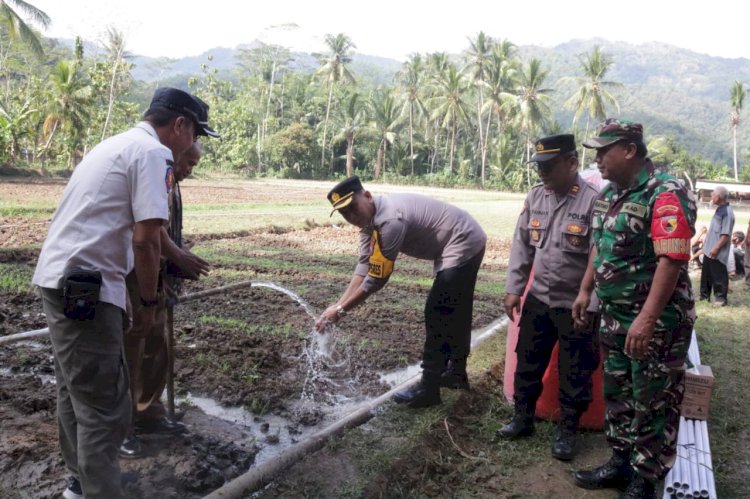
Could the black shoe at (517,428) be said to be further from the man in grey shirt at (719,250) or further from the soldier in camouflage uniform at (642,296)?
the man in grey shirt at (719,250)

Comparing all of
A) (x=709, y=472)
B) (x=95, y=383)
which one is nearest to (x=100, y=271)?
(x=95, y=383)

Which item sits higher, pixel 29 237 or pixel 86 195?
pixel 86 195

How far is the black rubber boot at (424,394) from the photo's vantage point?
14.7 feet

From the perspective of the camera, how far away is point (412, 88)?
56.4 metres

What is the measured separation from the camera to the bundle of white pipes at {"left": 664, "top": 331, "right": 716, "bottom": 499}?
3.34 metres

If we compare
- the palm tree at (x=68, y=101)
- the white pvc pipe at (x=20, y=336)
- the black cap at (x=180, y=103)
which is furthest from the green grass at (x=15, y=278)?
the palm tree at (x=68, y=101)

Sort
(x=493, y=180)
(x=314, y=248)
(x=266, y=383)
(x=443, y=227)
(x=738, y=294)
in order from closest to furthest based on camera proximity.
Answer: (x=443, y=227) < (x=266, y=383) < (x=738, y=294) < (x=314, y=248) < (x=493, y=180)

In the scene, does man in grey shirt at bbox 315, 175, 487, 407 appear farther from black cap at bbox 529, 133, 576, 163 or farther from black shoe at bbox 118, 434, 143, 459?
black shoe at bbox 118, 434, 143, 459

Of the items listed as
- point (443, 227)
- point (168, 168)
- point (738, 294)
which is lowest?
point (738, 294)

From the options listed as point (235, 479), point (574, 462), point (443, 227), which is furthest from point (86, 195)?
point (574, 462)

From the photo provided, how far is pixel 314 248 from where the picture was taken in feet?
44.8

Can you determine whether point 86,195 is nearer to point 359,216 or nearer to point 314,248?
point 359,216

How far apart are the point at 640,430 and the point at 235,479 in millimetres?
2067

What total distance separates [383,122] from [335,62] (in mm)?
7661
